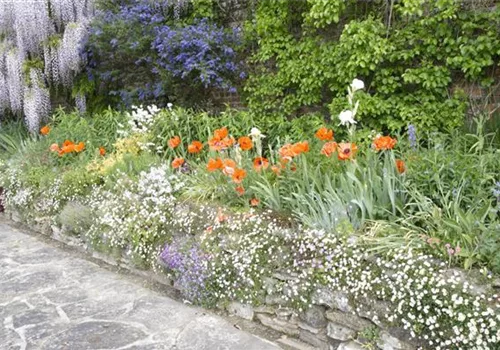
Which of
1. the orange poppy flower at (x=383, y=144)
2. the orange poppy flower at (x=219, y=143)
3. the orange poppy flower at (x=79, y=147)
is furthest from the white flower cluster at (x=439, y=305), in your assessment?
the orange poppy flower at (x=79, y=147)

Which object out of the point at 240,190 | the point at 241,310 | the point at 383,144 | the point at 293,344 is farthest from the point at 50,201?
the point at 383,144

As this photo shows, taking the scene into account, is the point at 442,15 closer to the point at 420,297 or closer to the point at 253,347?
the point at 420,297

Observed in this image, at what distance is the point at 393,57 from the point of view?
4613 millimetres

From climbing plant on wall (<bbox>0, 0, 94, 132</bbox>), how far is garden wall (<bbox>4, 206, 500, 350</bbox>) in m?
5.49

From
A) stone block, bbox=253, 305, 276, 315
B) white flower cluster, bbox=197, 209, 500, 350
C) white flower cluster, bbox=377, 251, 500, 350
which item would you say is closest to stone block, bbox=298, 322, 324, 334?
white flower cluster, bbox=197, 209, 500, 350

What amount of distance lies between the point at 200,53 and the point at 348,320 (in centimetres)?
410

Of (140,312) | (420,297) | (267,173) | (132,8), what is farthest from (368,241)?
(132,8)

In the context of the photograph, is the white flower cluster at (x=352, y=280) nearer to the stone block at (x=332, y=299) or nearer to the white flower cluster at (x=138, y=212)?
the stone block at (x=332, y=299)

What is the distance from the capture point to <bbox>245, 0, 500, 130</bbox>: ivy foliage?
14.0 feet

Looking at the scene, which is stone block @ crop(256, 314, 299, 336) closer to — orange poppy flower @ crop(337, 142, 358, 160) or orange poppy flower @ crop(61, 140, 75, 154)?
orange poppy flower @ crop(337, 142, 358, 160)

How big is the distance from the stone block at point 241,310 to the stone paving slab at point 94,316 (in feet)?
0.32

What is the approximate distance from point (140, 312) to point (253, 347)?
3.11ft

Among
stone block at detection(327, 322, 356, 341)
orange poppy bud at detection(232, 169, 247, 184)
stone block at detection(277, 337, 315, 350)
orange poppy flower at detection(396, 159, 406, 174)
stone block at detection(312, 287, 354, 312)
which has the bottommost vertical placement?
stone block at detection(277, 337, 315, 350)

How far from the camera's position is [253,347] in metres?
2.75
